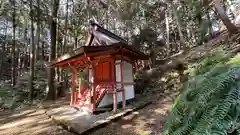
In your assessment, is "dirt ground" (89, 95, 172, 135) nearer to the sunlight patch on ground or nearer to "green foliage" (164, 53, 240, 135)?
"green foliage" (164, 53, 240, 135)

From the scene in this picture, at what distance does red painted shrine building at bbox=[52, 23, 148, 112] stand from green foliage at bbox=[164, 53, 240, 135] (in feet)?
15.1

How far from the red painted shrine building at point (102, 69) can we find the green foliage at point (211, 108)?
461cm

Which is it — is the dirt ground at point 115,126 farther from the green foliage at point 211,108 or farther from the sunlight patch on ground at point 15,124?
the green foliage at point 211,108

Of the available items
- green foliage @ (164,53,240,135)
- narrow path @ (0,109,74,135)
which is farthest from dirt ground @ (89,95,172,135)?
green foliage @ (164,53,240,135)

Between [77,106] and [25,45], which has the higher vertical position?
[25,45]

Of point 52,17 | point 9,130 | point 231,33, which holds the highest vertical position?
point 52,17

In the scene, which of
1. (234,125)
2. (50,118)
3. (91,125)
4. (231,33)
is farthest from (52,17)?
(234,125)

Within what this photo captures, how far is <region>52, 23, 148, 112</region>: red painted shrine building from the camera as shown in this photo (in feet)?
24.0

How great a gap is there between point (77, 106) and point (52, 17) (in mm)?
6467

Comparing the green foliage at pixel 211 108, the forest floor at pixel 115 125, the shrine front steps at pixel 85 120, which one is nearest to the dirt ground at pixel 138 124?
the forest floor at pixel 115 125

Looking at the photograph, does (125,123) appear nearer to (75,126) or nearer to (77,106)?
(75,126)

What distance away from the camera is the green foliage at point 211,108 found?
207cm

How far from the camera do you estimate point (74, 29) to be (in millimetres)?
16875

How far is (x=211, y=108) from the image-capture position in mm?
2260
